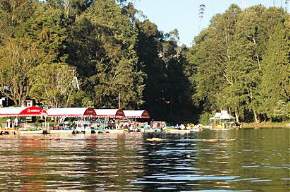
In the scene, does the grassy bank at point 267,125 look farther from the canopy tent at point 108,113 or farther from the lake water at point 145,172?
the lake water at point 145,172

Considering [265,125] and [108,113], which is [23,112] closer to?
[108,113]

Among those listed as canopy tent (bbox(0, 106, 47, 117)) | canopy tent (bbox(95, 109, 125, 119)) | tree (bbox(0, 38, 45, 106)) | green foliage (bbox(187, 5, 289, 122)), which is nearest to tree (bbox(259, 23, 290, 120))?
green foliage (bbox(187, 5, 289, 122))

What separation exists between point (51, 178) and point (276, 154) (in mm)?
19552

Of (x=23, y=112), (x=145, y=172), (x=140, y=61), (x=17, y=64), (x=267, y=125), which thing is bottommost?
(x=145, y=172)

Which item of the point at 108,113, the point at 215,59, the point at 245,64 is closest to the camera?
the point at 108,113

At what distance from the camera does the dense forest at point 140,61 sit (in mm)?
104656

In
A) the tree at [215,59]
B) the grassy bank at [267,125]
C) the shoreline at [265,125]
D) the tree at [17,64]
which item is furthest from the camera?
the tree at [215,59]

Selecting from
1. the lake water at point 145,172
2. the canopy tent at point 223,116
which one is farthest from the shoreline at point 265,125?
the lake water at point 145,172

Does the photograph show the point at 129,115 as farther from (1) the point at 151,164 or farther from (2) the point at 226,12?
(1) the point at 151,164

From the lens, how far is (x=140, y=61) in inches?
5448

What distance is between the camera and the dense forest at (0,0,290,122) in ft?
343

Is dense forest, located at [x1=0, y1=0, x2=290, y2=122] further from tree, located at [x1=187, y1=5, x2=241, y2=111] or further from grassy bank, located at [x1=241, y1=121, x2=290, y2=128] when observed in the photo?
grassy bank, located at [x1=241, y1=121, x2=290, y2=128]

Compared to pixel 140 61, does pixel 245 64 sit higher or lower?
lower

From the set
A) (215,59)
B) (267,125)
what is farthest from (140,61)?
(267,125)
